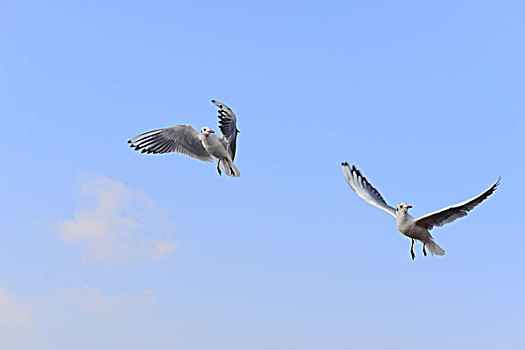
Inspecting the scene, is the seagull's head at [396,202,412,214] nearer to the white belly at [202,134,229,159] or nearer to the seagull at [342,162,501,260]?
the seagull at [342,162,501,260]

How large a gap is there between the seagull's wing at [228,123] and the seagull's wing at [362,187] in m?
3.05

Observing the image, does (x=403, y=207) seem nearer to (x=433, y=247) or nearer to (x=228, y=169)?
(x=433, y=247)

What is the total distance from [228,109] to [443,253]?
6286mm

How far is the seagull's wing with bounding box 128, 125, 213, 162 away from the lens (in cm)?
1881

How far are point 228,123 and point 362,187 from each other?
→ 3.83 meters

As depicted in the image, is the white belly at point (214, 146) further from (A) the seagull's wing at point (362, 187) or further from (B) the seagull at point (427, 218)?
(B) the seagull at point (427, 218)

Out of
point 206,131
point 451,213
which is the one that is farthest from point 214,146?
point 451,213

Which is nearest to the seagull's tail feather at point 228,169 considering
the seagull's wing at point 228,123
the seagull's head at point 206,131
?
the seagull's wing at point 228,123

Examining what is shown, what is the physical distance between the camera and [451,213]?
49.3 ft

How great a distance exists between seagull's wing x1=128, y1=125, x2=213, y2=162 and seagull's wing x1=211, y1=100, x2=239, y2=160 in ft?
4.44

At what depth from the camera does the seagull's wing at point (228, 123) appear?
671 inches

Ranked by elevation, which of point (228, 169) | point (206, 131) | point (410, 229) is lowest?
point (410, 229)

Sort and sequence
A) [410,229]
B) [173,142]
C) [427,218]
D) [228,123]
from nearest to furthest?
[427,218]
[410,229]
[228,123]
[173,142]

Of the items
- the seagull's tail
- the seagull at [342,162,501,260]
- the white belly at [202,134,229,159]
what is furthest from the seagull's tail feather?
the seagull's tail
